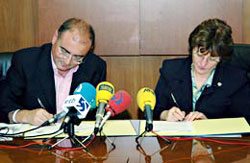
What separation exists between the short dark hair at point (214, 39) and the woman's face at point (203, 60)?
24 mm

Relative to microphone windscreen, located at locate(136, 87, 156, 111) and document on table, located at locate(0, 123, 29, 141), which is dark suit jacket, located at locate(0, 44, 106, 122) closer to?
document on table, located at locate(0, 123, 29, 141)

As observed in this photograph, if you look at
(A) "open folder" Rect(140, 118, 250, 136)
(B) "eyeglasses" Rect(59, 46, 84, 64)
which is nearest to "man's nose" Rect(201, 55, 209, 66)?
(A) "open folder" Rect(140, 118, 250, 136)

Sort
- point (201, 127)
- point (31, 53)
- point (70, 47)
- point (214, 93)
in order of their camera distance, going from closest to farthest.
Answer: point (201, 127) → point (70, 47) → point (214, 93) → point (31, 53)

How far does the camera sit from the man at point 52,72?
94.3 inches

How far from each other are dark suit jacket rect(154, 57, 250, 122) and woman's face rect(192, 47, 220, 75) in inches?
5.2

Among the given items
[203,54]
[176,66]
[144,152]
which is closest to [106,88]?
[144,152]

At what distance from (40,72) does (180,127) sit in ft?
3.14

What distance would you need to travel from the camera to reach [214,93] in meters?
2.53

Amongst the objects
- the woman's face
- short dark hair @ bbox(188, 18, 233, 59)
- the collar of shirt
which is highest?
short dark hair @ bbox(188, 18, 233, 59)

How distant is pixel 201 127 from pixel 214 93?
487 millimetres

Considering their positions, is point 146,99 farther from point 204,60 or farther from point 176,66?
point 176,66

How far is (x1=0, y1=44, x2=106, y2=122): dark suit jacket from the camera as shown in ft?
8.30

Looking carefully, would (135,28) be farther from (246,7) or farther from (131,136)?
(131,136)

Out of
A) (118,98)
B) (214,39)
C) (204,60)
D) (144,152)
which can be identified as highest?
(214,39)
